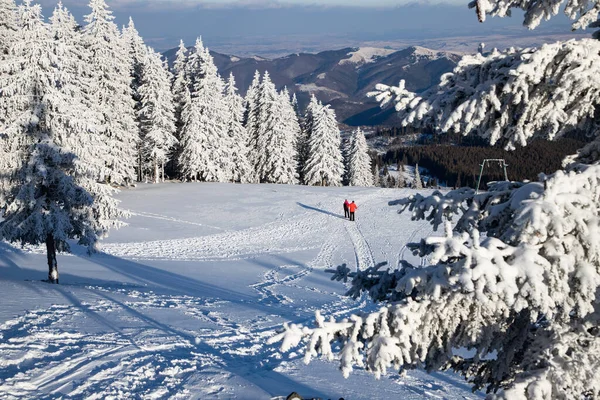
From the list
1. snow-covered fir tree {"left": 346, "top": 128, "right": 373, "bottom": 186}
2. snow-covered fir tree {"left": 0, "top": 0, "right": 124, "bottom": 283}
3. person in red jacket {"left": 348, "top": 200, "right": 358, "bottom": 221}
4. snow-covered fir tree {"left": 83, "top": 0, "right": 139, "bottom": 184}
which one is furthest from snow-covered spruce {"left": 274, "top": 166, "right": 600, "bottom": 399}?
snow-covered fir tree {"left": 346, "top": 128, "right": 373, "bottom": 186}

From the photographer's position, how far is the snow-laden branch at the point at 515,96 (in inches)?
164

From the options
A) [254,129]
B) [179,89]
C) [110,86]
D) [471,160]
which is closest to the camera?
[110,86]

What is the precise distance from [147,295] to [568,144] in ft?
689

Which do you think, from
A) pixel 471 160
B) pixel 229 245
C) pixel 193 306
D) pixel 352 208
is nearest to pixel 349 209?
pixel 352 208

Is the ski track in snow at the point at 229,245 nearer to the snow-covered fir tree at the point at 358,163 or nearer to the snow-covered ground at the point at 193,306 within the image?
the snow-covered ground at the point at 193,306

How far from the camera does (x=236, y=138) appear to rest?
2047 inches

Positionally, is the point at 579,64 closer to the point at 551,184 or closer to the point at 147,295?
the point at 551,184

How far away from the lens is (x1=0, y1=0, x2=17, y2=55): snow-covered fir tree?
Answer: 27953 mm

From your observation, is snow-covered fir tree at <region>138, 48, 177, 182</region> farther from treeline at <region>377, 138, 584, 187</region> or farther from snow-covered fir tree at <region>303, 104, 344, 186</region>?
treeline at <region>377, 138, 584, 187</region>

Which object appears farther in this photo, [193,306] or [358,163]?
[358,163]

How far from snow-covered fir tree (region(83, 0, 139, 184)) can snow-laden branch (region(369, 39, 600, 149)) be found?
33471 mm

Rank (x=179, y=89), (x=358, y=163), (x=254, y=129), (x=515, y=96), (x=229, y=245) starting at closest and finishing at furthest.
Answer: (x=515, y=96) → (x=229, y=245) → (x=179, y=89) → (x=254, y=129) → (x=358, y=163)

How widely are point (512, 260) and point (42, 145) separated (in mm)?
16085

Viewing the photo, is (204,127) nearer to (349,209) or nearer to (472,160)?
(349,209)
